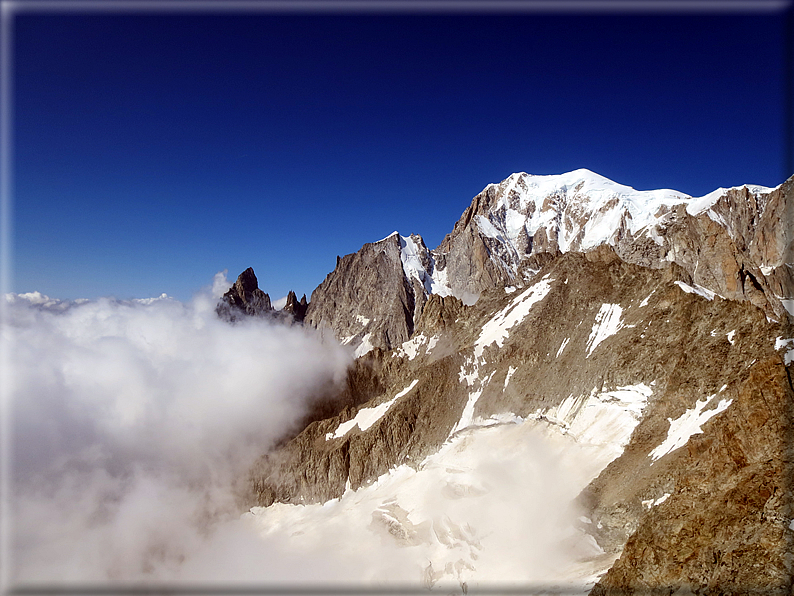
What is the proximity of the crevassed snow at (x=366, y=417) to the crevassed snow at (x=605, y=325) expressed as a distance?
2338 centimetres

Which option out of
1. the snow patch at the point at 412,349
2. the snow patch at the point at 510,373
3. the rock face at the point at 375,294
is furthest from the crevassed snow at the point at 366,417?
the rock face at the point at 375,294

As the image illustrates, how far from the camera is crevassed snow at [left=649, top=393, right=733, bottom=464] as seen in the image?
2989cm

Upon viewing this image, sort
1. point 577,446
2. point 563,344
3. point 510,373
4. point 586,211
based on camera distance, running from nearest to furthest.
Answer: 1. point 577,446
2. point 563,344
3. point 510,373
4. point 586,211

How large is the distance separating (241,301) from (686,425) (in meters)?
176

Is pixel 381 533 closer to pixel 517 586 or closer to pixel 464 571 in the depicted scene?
pixel 464 571

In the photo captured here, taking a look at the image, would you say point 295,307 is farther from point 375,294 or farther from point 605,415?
point 605,415

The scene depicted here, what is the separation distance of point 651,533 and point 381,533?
112ft

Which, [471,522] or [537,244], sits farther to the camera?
[537,244]

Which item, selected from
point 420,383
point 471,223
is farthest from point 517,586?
point 471,223

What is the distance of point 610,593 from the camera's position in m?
15.7

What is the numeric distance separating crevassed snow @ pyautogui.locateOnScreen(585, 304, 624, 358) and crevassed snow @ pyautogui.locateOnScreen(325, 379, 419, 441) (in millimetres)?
23377

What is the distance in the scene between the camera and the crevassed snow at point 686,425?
29.9 meters

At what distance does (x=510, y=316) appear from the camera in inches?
2328

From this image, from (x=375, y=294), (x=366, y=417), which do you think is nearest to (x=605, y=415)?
(x=366, y=417)
